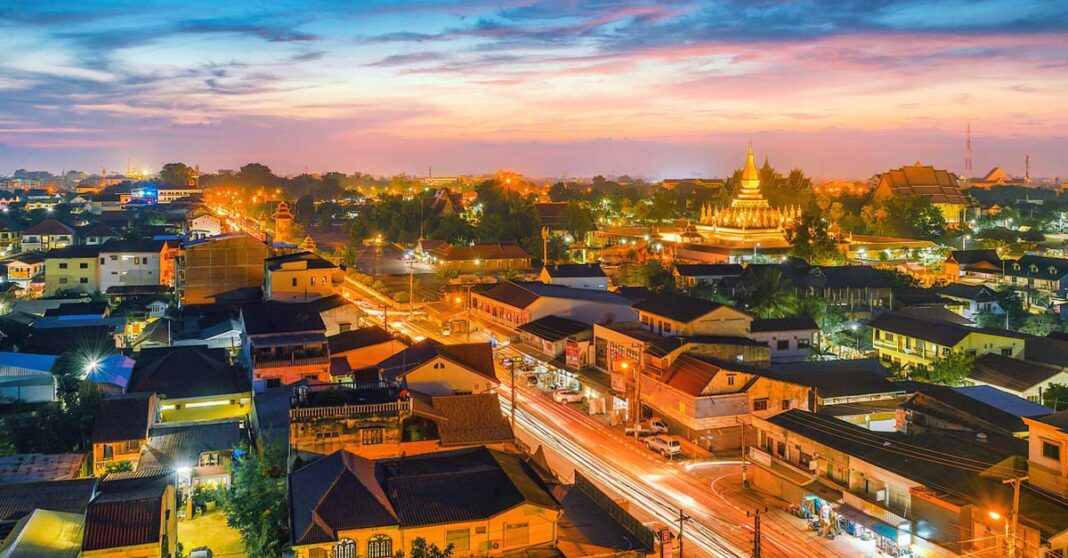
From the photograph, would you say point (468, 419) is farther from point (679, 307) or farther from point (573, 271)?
point (573, 271)

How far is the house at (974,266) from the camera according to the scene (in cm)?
4175

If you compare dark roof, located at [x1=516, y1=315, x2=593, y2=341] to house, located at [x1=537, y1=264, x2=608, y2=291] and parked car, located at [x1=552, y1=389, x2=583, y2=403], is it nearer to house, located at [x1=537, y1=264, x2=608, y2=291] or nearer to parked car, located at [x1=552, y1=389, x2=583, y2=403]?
parked car, located at [x1=552, y1=389, x2=583, y2=403]

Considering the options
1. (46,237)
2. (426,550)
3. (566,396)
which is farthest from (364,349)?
(46,237)

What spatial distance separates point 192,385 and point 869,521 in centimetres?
1569

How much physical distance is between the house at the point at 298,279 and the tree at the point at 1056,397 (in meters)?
22.9

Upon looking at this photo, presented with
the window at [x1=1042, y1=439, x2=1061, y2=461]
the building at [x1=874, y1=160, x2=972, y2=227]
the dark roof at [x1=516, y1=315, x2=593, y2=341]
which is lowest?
the dark roof at [x1=516, y1=315, x2=593, y2=341]

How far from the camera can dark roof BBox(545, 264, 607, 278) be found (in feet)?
119

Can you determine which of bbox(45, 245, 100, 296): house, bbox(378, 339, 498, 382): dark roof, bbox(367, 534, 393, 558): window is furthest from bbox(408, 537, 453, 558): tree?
bbox(45, 245, 100, 296): house

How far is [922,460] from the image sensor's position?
15.2m

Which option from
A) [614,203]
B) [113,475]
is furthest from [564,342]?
[614,203]

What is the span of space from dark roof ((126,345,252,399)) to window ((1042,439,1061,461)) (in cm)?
1720

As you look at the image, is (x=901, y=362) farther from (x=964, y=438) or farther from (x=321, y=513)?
(x=321, y=513)

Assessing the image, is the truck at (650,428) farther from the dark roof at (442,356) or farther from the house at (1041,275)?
the house at (1041,275)

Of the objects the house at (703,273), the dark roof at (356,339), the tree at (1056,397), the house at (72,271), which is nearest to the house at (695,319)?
the tree at (1056,397)
